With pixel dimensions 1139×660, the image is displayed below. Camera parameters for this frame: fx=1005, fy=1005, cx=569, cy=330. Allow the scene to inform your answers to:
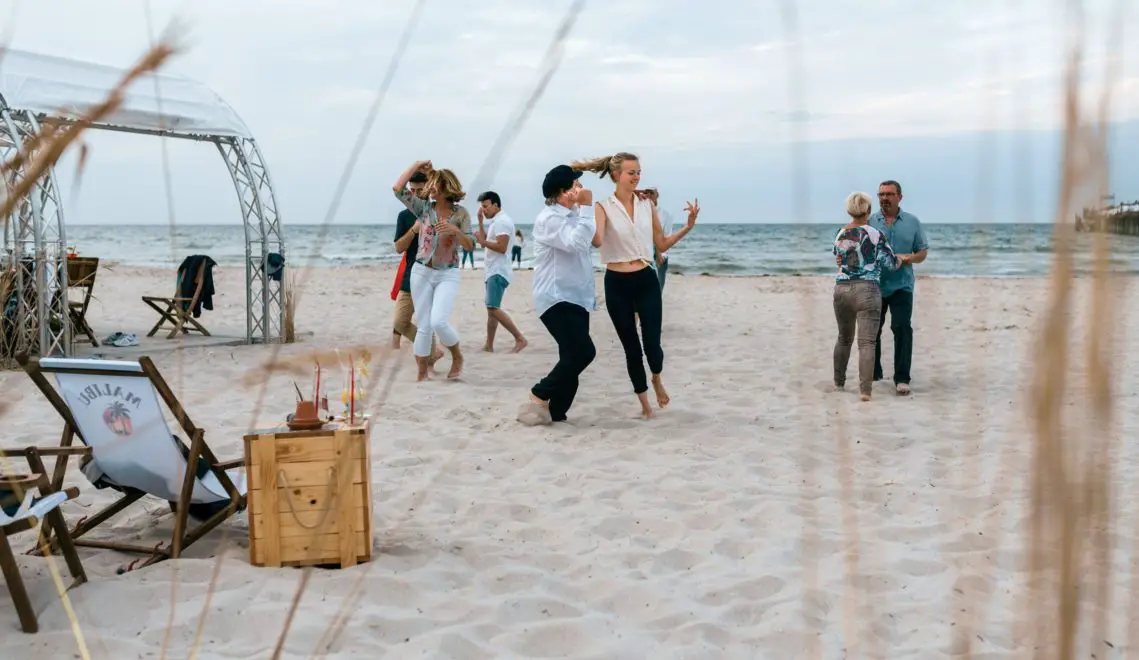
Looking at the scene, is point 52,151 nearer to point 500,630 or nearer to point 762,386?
point 500,630

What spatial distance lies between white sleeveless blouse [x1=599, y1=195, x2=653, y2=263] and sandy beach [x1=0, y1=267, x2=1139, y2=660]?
3.47ft

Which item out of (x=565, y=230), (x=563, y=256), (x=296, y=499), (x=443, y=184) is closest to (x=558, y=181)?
(x=565, y=230)

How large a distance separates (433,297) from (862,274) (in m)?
3.02

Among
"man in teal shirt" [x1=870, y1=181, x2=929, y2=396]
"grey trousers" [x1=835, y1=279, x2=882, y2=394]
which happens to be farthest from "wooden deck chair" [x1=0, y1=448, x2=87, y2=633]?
"man in teal shirt" [x1=870, y1=181, x2=929, y2=396]

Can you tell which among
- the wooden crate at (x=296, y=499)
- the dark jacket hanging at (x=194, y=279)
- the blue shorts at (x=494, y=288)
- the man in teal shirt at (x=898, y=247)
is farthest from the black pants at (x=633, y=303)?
the dark jacket hanging at (x=194, y=279)

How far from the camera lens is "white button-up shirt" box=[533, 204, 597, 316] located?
225 inches

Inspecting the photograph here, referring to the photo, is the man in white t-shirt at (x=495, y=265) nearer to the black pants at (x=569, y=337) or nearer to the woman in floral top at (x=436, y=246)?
the woman in floral top at (x=436, y=246)

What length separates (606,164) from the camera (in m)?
6.14

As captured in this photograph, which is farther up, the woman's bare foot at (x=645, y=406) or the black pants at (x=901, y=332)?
the black pants at (x=901, y=332)

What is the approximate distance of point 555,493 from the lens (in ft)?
15.4

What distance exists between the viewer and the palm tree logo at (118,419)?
11.5 ft

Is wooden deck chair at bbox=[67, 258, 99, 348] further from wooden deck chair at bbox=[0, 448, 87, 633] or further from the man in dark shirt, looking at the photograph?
wooden deck chair at bbox=[0, 448, 87, 633]

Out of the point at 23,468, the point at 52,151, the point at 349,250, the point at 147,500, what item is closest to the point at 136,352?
the point at 23,468

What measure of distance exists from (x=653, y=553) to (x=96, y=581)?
196cm
